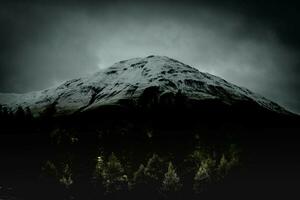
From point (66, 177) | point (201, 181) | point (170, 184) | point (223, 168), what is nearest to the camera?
point (170, 184)

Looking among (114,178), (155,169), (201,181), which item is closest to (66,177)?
(114,178)

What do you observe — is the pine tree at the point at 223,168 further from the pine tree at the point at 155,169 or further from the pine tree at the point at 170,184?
the pine tree at the point at 155,169

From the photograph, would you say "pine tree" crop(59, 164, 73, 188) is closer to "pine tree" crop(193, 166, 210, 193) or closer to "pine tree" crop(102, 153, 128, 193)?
"pine tree" crop(102, 153, 128, 193)

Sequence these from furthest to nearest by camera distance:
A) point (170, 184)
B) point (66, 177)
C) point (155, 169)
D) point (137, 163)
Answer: point (137, 163)
point (66, 177)
point (155, 169)
point (170, 184)

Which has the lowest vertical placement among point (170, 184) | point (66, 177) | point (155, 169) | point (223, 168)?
point (170, 184)

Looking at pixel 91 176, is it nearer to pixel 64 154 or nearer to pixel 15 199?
pixel 64 154

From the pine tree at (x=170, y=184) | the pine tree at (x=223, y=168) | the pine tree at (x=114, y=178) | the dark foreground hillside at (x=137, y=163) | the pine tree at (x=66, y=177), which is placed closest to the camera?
the pine tree at (x=170, y=184)

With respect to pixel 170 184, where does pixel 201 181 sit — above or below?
above

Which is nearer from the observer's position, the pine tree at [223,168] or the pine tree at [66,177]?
the pine tree at [223,168]

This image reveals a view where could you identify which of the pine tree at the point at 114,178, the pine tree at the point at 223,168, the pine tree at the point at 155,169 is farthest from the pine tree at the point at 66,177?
the pine tree at the point at 223,168

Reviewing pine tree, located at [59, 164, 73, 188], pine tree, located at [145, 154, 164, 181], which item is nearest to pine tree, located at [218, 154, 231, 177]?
pine tree, located at [145, 154, 164, 181]

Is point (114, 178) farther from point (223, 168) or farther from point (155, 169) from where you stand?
point (223, 168)

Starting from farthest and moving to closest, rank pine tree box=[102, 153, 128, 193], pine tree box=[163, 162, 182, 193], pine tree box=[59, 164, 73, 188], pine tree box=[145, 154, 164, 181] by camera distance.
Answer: pine tree box=[59, 164, 73, 188]
pine tree box=[145, 154, 164, 181]
pine tree box=[102, 153, 128, 193]
pine tree box=[163, 162, 182, 193]

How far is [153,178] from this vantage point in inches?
5443
